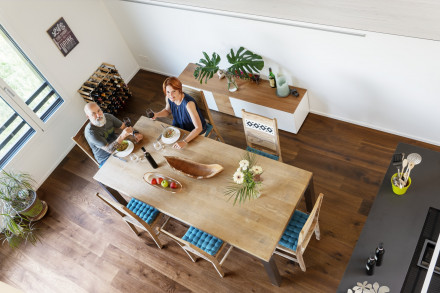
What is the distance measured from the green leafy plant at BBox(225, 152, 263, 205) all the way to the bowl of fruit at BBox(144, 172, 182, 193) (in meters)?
0.46

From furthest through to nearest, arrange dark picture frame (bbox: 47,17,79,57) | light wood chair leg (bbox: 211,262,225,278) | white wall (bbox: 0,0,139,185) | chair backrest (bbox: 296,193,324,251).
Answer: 1. dark picture frame (bbox: 47,17,79,57)
2. white wall (bbox: 0,0,139,185)
3. light wood chair leg (bbox: 211,262,225,278)
4. chair backrest (bbox: 296,193,324,251)

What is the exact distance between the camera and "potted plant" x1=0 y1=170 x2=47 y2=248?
4035 mm

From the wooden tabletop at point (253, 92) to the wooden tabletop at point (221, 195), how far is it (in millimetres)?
963

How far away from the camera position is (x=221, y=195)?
3035 mm

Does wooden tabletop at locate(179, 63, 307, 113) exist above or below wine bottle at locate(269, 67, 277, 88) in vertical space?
below

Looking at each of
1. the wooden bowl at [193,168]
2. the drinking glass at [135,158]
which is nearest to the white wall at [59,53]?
the drinking glass at [135,158]

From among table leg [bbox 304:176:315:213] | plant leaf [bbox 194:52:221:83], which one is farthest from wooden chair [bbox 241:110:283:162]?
plant leaf [bbox 194:52:221:83]

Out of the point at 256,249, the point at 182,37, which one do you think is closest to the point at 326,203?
the point at 256,249

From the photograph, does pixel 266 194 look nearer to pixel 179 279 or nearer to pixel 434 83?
pixel 179 279

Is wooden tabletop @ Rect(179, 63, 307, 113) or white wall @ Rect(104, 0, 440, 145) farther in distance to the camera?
wooden tabletop @ Rect(179, 63, 307, 113)

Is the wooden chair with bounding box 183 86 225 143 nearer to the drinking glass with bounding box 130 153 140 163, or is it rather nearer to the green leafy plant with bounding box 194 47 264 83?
the green leafy plant with bounding box 194 47 264 83

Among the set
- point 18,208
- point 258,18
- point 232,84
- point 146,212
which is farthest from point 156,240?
point 258,18

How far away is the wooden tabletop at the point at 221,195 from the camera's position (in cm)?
277

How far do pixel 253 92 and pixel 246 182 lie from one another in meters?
1.55
